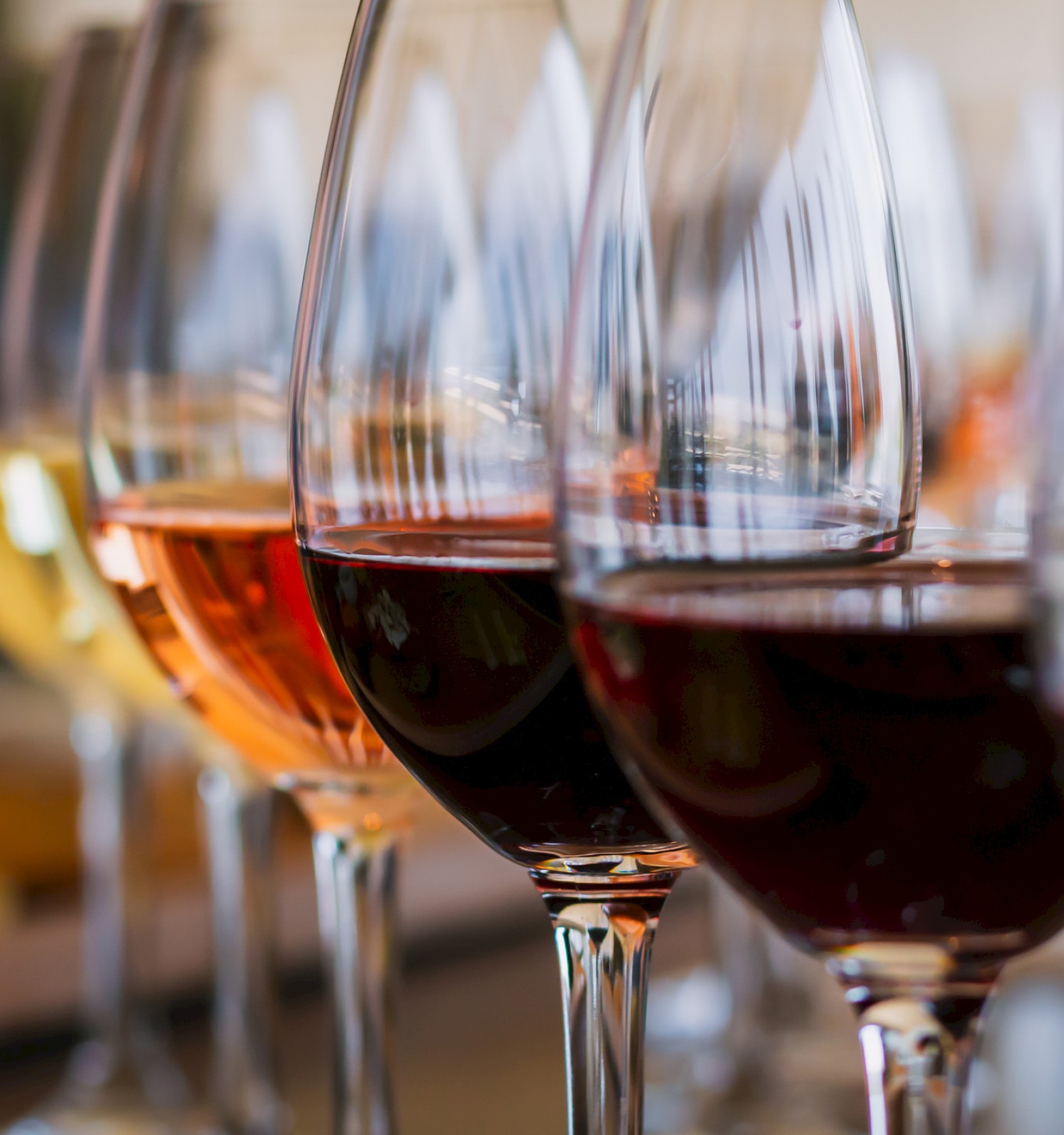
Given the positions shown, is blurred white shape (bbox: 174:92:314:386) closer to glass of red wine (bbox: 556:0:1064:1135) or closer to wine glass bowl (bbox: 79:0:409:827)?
wine glass bowl (bbox: 79:0:409:827)

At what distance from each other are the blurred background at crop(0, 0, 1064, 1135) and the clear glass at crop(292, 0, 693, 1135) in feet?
0.75

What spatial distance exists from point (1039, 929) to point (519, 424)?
0.14 meters

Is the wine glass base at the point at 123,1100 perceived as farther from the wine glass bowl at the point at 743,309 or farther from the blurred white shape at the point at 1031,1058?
the wine glass bowl at the point at 743,309

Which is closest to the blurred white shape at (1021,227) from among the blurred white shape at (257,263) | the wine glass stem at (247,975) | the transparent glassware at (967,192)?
the transparent glassware at (967,192)

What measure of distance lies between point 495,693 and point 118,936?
54 cm

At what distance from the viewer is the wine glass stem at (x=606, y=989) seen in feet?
1.11

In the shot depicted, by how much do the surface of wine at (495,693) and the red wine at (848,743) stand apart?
35 mm

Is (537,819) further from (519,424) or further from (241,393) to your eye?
(241,393)

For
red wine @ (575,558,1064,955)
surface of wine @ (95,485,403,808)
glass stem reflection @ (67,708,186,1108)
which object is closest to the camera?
red wine @ (575,558,1064,955)

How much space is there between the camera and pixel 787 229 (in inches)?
12.3

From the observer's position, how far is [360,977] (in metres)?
0.48

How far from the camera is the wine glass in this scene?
412 mm

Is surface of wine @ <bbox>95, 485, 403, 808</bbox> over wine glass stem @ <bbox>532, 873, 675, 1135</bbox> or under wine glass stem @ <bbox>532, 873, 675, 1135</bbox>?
over

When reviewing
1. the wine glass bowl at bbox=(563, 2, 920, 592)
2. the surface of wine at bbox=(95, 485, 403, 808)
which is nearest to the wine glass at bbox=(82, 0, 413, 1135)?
the surface of wine at bbox=(95, 485, 403, 808)
